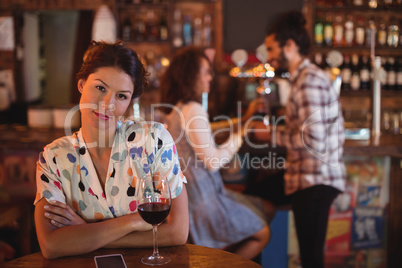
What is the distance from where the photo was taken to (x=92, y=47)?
5.01 feet

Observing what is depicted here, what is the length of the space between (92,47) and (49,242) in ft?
2.23

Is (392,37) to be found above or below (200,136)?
above

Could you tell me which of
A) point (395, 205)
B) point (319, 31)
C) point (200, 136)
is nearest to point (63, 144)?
point (200, 136)

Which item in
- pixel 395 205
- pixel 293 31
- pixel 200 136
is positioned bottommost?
pixel 395 205

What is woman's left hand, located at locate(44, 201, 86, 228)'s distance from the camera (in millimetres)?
1328

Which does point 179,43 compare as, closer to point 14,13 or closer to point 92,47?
point 14,13

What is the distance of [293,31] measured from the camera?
2.52 m

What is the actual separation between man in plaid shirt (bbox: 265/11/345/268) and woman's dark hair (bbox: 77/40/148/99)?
3.69ft

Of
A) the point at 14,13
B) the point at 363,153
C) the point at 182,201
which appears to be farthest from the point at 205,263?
A: the point at 14,13

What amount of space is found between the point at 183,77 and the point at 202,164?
50cm

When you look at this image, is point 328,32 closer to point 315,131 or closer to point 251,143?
point 251,143

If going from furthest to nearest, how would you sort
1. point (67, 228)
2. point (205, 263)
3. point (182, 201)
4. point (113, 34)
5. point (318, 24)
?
point (318, 24) < point (113, 34) < point (182, 201) < point (67, 228) < point (205, 263)

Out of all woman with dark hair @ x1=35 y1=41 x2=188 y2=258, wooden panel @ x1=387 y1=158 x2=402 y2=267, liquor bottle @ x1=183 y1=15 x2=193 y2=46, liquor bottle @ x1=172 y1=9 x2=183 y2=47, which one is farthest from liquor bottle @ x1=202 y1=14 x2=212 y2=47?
woman with dark hair @ x1=35 y1=41 x2=188 y2=258

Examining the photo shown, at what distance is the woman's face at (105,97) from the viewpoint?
1423 millimetres
